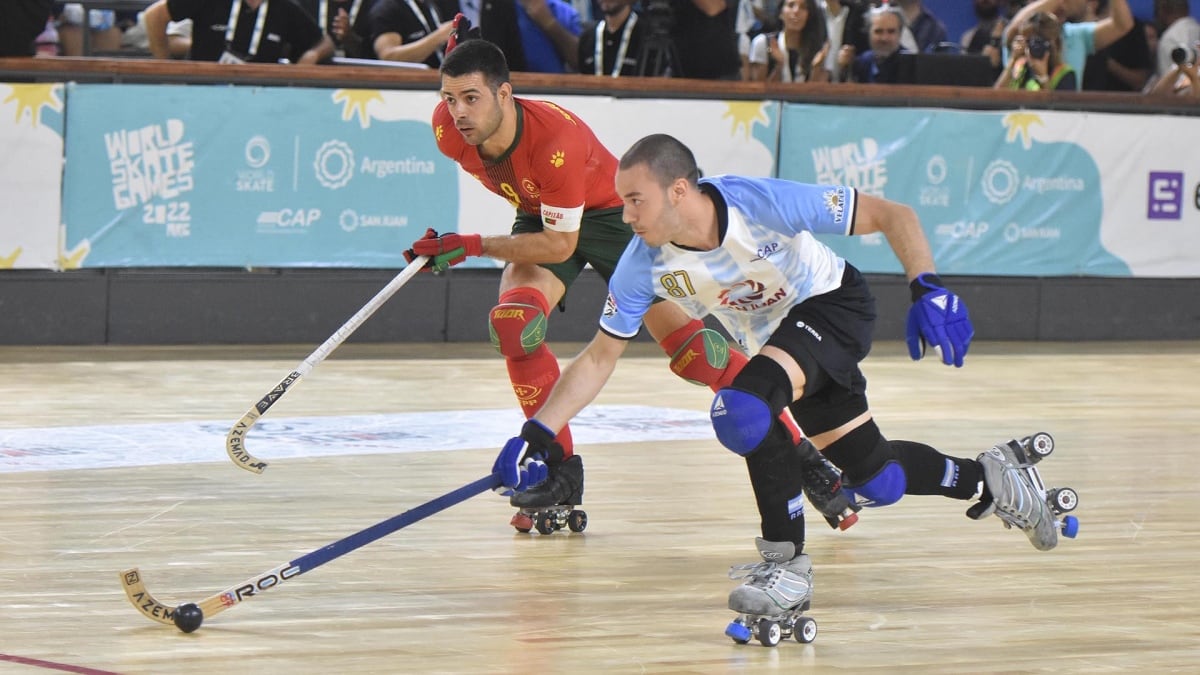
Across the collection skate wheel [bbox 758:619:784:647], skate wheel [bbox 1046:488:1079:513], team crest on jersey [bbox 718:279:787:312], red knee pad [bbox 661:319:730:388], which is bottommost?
skate wheel [bbox 758:619:784:647]

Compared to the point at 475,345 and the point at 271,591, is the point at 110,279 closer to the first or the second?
the point at 475,345

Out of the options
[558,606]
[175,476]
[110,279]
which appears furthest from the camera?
[110,279]

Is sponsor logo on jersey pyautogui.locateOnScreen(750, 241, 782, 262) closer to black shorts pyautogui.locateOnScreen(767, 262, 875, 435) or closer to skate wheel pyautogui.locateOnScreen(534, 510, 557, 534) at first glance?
black shorts pyautogui.locateOnScreen(767, 262, 875, 435)

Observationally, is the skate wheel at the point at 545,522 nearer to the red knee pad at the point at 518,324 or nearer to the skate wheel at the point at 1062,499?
the red knee pad at the point at 518,324

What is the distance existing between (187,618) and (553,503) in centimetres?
173

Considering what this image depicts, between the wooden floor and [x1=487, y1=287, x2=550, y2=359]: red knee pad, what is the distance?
629 mm

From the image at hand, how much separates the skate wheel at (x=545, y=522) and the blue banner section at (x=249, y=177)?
4.93 meters

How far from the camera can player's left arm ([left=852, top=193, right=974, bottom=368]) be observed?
14.7ft

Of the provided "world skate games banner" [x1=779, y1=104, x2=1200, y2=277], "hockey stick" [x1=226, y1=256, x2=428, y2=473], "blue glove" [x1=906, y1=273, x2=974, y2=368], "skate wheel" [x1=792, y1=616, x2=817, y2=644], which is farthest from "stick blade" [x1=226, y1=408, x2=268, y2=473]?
"world skate games banner" [x1=779, y1=104, x2=1200, y2=277]

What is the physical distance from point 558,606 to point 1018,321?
316 inches

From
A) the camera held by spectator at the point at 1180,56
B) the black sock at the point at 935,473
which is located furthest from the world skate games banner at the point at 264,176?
the black sock at the point at 935,473

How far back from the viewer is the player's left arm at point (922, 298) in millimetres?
4492

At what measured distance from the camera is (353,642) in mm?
4469

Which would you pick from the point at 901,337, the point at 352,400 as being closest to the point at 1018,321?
the point at 901,337
